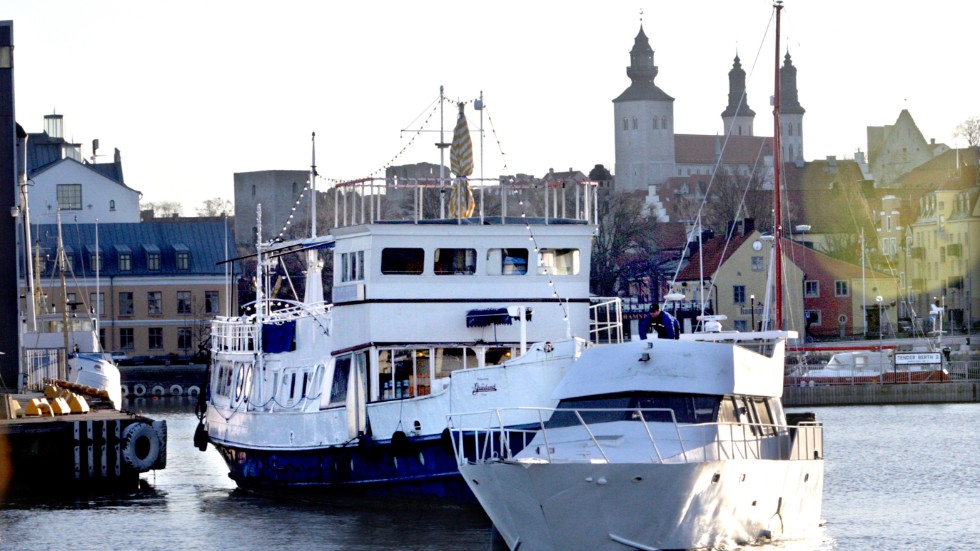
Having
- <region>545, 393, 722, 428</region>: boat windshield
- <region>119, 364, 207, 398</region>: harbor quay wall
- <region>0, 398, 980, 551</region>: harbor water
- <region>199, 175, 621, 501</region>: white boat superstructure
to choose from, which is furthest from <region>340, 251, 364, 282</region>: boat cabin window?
<region>119, 364, 207, 398</region>: harbor quay wall

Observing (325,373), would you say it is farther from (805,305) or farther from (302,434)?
(805,305)

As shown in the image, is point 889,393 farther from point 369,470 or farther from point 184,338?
point 369,470

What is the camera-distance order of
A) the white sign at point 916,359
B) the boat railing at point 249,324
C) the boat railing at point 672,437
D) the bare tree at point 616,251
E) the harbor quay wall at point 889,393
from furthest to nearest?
the bare tree at point 616,251
the white sign at point 916,359
the harbor quay wall at point 889,393
the boat railing at point 249,324
the boat railing at point 672,437

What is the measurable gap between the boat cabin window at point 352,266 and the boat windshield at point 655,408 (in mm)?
10888

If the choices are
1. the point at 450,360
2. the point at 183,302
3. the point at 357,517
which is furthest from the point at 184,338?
the point at 357,517

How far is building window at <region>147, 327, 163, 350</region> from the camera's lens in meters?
114

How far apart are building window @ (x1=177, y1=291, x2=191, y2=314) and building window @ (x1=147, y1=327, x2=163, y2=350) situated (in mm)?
1694

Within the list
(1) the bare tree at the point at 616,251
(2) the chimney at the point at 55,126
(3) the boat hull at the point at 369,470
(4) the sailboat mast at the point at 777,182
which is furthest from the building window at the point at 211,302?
(3) the boat hull at the point at 369,470

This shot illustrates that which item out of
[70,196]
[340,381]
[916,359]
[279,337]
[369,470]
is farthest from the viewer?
[70,196]

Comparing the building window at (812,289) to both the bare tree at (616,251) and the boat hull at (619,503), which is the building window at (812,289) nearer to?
the bare tree at (616,251)

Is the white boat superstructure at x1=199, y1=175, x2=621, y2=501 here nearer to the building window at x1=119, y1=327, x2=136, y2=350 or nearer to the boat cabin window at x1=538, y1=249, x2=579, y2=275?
the boat cabin window at x1=538, y1=249, x2=579, y2=275

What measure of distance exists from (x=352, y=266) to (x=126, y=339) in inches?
3040

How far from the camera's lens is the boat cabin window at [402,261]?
125ft

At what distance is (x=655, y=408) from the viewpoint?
28.1 m
